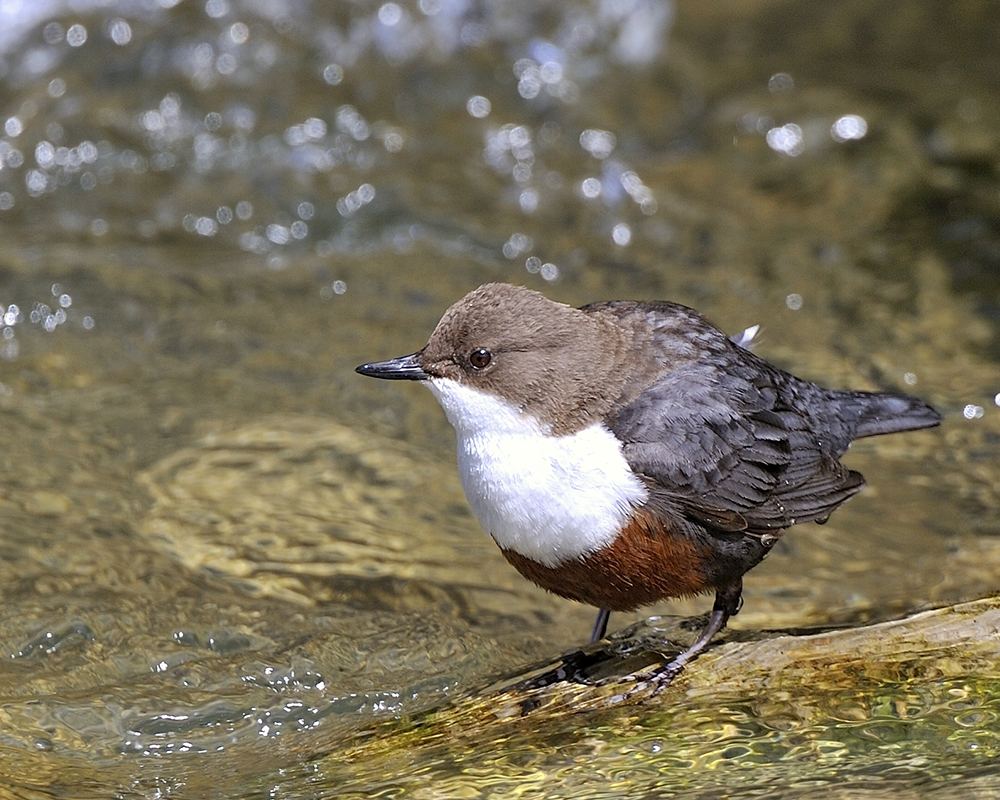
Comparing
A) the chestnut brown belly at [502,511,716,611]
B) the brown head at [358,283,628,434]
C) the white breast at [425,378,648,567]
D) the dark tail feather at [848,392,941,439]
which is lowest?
the chestnut brown belly at [502,511,716,611]

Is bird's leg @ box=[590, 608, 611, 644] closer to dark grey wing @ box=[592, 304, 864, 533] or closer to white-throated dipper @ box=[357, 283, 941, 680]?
white-throated dipper @ box=[357, 283, 941, 680]

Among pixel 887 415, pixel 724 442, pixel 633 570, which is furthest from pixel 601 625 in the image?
pixel 887 415

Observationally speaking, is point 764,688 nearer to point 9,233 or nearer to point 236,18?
point 9,233

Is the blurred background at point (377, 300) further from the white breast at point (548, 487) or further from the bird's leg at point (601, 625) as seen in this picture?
the white breast at point (548, 487)

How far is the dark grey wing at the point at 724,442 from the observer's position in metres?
3.35

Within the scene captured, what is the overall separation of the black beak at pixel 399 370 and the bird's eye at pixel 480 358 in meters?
0.14

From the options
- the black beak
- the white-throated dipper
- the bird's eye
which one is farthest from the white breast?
the black beak

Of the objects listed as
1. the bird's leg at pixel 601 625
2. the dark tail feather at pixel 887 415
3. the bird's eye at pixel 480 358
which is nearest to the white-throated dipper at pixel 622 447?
the bird's eye at pixel 480 358

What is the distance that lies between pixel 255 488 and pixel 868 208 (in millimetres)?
3723

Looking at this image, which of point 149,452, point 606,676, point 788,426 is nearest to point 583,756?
point 606,676

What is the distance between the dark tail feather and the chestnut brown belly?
2.51ft

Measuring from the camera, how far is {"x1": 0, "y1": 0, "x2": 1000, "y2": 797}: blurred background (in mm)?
3578

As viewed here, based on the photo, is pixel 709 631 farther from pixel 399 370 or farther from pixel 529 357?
pixel 399 370

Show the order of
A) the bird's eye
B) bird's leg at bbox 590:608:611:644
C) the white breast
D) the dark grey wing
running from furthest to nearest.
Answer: bird's leg at bbox 590:608:611:644 < the bird's eye < the dark grey wing < the white breast
